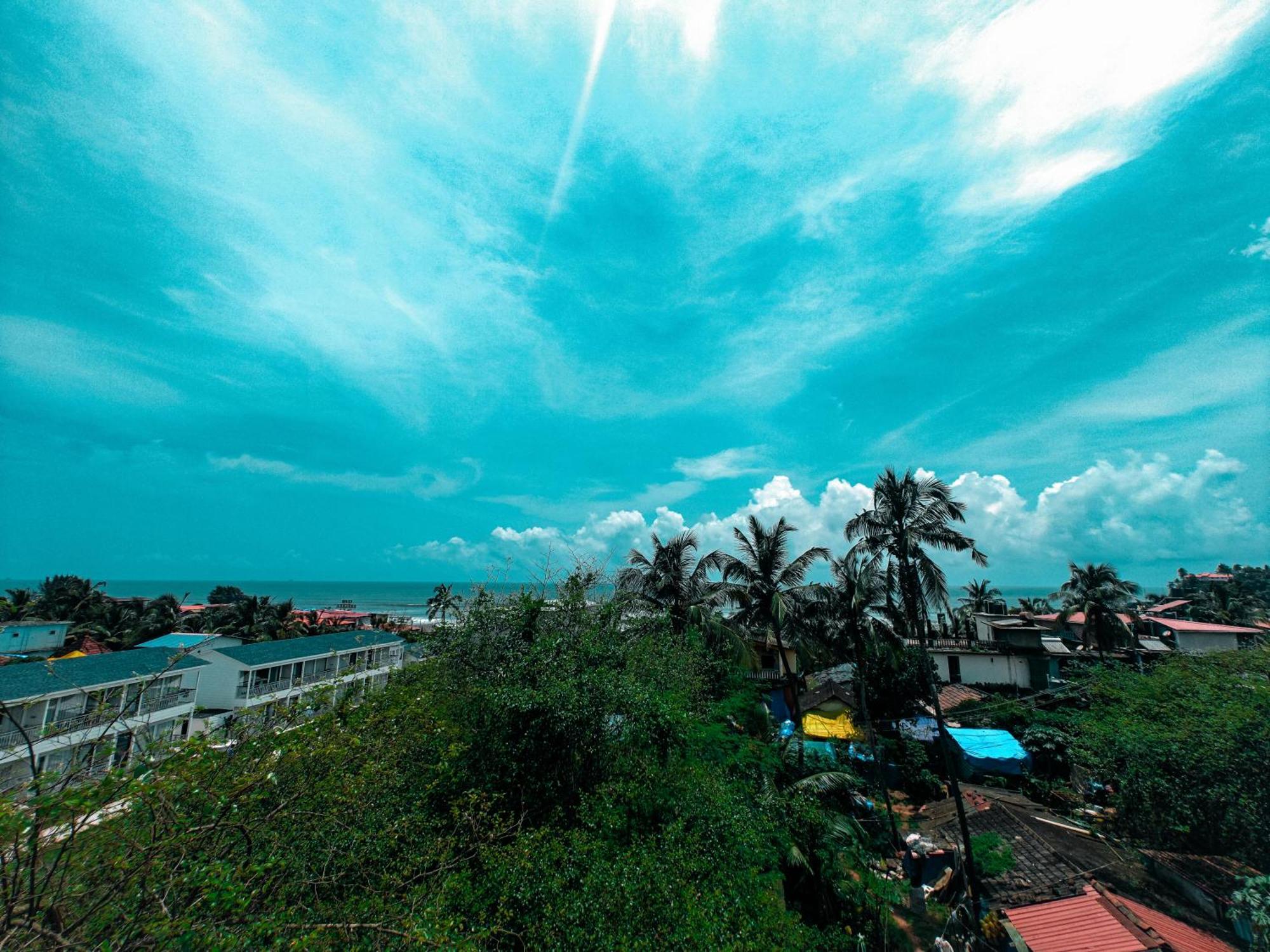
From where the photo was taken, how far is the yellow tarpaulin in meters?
24.7

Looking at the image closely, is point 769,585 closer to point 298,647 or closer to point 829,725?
point 829,725

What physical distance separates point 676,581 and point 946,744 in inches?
444

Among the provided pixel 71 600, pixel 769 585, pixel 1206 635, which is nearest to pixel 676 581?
pixel 769 585

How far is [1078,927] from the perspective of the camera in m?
10.7

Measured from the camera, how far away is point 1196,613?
56.4 meters

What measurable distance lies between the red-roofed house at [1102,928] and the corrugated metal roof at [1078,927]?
1cm

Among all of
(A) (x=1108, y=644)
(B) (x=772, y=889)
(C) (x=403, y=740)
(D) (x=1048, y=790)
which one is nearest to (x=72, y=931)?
(C) (x=403, y=740)

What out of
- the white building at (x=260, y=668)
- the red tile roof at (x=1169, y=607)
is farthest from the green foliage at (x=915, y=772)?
the red tile roof at (x=1169, y=607)

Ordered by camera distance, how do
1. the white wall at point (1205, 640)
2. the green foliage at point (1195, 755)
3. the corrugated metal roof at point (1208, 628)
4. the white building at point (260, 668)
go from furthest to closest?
the corrugated metal roof at point (1208, 628) → the white wall at point (1205, 640) → the white building at point (260, 668) → the green foliage at point (1195, 755)

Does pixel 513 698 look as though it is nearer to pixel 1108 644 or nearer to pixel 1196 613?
pixel 1108 644

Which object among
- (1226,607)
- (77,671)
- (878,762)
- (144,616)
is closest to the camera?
(878,762)

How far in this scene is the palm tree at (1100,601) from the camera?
108 ft

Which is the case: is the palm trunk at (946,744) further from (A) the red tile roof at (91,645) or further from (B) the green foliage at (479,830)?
(A) the red tile roof at (91,645)

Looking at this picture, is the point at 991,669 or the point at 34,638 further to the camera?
the point at 34,638
